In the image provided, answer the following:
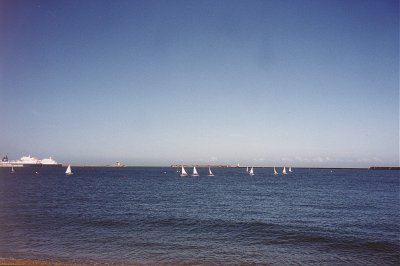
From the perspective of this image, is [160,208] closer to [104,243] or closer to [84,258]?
[104,243]

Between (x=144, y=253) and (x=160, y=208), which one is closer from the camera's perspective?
(x=144, y=253)

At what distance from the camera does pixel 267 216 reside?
41562 mm

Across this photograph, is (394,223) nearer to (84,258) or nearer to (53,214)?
(84,258)

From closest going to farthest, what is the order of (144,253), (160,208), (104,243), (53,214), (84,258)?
(84,258), (144,253), (104,243), (53,214), (160,208)

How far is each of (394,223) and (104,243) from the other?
32399 mm

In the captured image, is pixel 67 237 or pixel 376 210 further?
pixel 376 210

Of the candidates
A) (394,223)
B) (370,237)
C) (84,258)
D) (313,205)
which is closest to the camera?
(84,258)

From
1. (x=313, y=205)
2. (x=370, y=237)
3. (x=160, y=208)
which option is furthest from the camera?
(x=313, y=205)

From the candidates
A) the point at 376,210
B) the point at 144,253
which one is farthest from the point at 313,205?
the point at 144,253

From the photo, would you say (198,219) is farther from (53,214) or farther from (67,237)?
(53,214)

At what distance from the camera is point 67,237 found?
2817 centimetres

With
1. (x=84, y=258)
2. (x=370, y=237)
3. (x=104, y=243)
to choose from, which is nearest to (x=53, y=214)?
(x=104, y=243)

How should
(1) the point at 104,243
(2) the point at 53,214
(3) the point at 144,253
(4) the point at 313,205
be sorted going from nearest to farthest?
(3) the point at 144,253, (1) the point at 104,243, (2) the point at 53,214, (4) the point at 313,205

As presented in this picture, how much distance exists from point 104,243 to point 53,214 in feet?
58.7
